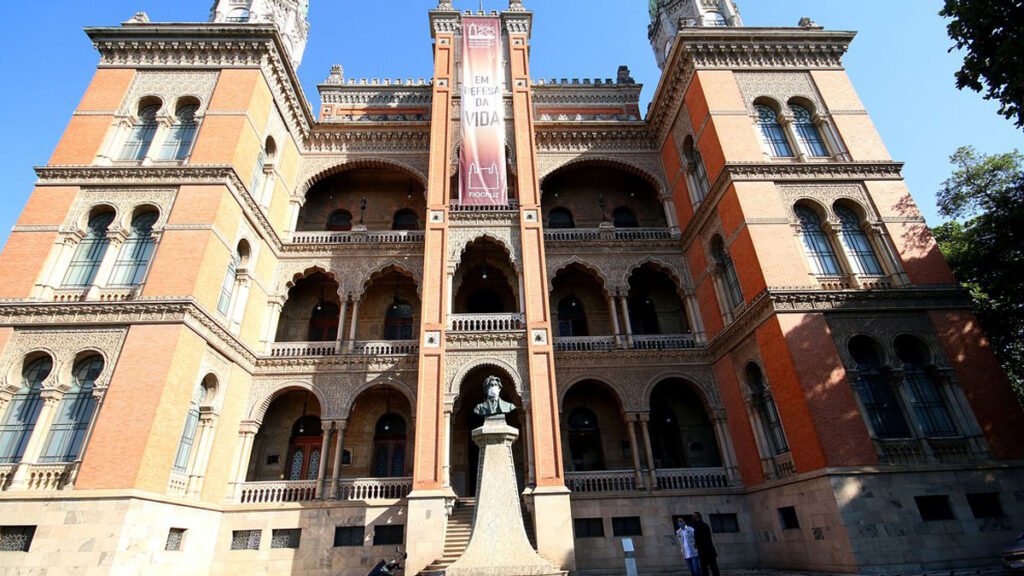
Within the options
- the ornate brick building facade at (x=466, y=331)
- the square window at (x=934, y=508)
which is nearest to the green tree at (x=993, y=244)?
the ornate brick building facade at (x=466, y=331)

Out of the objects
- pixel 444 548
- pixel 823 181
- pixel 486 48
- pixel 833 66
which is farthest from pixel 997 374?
→ pixel 486 48

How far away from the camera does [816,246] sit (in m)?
15.4

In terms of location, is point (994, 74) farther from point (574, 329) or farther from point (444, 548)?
point (444, 548)

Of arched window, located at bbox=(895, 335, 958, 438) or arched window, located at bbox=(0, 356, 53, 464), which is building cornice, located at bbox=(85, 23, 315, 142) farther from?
arched window, located at bbox=(895, 335, 958, 438)

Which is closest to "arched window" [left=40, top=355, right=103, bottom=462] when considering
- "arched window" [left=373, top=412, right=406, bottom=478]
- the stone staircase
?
"arched window" [left=373, top=412, right=406, bottom=478]

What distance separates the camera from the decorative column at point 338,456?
15.7m

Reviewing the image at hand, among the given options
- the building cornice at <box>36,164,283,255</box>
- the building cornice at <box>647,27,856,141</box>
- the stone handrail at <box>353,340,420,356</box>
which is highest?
the building cornice at <box>647,27,856,141</box>

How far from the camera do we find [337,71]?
26062mm

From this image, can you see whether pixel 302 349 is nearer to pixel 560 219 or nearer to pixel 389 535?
pixel 389 535

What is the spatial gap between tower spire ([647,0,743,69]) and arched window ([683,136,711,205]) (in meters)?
4.46

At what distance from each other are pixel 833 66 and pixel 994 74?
8244 mm

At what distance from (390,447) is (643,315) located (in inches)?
444

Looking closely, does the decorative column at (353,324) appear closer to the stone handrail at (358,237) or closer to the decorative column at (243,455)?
the stone handrail at (358,237)

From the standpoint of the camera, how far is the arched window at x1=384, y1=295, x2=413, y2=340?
2027 cm
